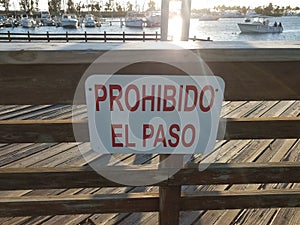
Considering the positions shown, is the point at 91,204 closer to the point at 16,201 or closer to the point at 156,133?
the point at 16,201

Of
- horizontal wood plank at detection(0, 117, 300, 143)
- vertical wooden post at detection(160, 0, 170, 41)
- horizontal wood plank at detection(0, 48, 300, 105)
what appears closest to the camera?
horizontal wood plank at detection(0, 48, 300, 105)

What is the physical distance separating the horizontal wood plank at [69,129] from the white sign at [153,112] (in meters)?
0.08

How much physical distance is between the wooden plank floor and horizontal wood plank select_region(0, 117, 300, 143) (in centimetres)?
93

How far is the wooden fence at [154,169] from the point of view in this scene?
3.34ft

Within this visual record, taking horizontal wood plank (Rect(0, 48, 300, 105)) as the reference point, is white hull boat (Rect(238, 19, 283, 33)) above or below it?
above

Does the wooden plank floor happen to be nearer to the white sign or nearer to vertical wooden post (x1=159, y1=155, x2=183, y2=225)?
vertical wooden post (x1=159, y1=155, x2=183, y2=225)

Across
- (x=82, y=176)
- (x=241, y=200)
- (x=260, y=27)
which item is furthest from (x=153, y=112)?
(x=260, y=27)

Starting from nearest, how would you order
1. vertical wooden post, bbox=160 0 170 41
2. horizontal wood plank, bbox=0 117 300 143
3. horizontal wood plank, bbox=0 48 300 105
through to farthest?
1. horizontal wood plank, bbox=0 48 300 105
2. horizontal wood plank, bbox=0 117 300 143
3. vertical wooden post, bbox=160 0 170 41

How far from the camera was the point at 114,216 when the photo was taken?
1.90 metres

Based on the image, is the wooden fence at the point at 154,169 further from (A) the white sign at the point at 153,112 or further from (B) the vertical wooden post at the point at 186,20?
(B) the vertical wooden post at the point at 186,20

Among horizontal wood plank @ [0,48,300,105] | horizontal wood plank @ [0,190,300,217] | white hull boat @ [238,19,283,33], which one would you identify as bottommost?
horizontal wood plank @ [0,190,300,217]

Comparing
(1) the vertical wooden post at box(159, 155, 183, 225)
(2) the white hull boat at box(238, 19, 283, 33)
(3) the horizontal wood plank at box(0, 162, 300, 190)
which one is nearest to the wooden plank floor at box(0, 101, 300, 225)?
(1) the vertical wooden post at box(159, 155, 183, 225)

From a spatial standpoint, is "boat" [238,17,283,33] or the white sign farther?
"boat" [238,17,283,33]

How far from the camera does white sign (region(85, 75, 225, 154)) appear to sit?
1.04 m
